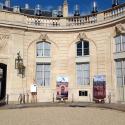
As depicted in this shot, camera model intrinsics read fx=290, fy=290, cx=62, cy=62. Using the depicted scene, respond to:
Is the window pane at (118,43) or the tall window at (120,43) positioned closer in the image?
the tall window at (120,43)

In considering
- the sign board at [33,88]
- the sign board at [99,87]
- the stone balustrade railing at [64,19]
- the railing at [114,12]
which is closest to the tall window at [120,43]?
the stone balustrade railing at [64,19]

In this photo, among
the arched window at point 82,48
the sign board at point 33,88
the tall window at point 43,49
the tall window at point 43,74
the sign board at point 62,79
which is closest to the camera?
the sign board at point 62,79

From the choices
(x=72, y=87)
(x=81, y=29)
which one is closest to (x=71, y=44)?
(x=81, y=29)

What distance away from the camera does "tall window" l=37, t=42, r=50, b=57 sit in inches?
982

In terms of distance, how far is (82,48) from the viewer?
24.6 meters

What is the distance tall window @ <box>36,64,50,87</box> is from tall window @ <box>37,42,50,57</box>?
957mm

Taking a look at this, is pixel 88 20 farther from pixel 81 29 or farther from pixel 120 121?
pixel 120 121

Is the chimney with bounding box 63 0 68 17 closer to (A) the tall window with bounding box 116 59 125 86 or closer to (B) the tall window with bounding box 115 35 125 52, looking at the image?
(B) the tall window with bounding box 115 35 125 52

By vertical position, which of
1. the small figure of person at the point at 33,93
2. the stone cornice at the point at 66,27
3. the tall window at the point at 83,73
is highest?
the stone cornice at the point at 66,27

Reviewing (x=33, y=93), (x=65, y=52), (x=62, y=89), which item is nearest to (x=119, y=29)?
(x=65, y=52)

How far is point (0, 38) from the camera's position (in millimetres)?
23156

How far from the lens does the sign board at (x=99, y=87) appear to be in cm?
2231

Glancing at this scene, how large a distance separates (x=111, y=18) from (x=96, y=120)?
11.7 meters

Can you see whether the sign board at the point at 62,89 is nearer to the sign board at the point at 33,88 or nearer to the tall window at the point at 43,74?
the tall window at the point at 43,74
